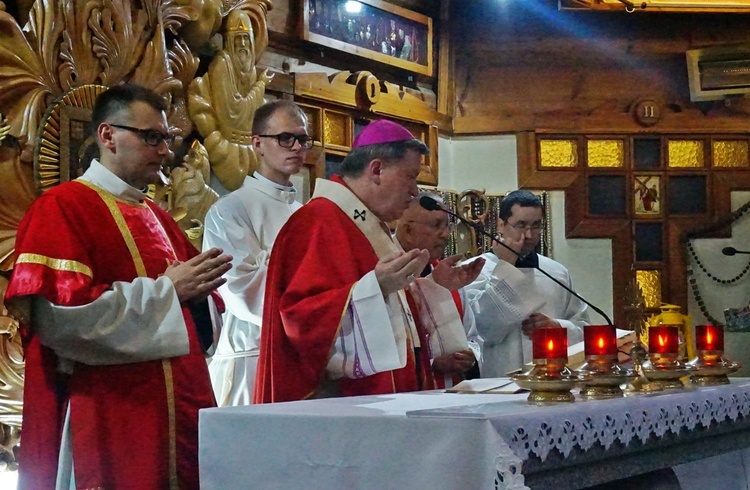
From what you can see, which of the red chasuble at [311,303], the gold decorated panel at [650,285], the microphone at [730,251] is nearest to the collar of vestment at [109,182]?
the red chasuble at [311,303]

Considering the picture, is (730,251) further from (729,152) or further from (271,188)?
(271,188)

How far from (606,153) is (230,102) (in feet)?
12.5

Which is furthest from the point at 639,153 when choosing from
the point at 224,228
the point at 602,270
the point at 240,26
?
the point at 224,228

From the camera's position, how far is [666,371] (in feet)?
10.9

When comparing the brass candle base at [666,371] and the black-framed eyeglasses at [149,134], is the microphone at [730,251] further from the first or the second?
the black-framed eyeglasses at [149,134]

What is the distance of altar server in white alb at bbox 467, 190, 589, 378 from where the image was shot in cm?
494

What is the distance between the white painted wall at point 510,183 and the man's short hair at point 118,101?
4.93 meters

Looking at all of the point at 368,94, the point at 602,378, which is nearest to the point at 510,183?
the point at 368,94

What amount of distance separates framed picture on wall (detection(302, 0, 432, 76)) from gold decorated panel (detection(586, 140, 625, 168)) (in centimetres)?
148

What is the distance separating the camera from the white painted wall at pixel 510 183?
27.5ft

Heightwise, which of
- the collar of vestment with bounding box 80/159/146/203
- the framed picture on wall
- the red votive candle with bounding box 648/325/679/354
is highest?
the framed picture on wall

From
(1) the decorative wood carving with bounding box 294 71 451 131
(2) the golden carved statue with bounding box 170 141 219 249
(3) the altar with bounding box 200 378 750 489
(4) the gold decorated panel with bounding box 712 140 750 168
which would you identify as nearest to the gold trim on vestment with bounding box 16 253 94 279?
(3) the altar with bounding box 200 378 750 489

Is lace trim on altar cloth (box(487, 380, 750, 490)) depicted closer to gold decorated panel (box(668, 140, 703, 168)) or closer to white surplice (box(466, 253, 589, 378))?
white surplice (box(466, 253, 589, 378))

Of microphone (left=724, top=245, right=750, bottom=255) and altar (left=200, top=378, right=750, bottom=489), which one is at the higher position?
microphone (left=724, top=245, right=750, bottom=255)
